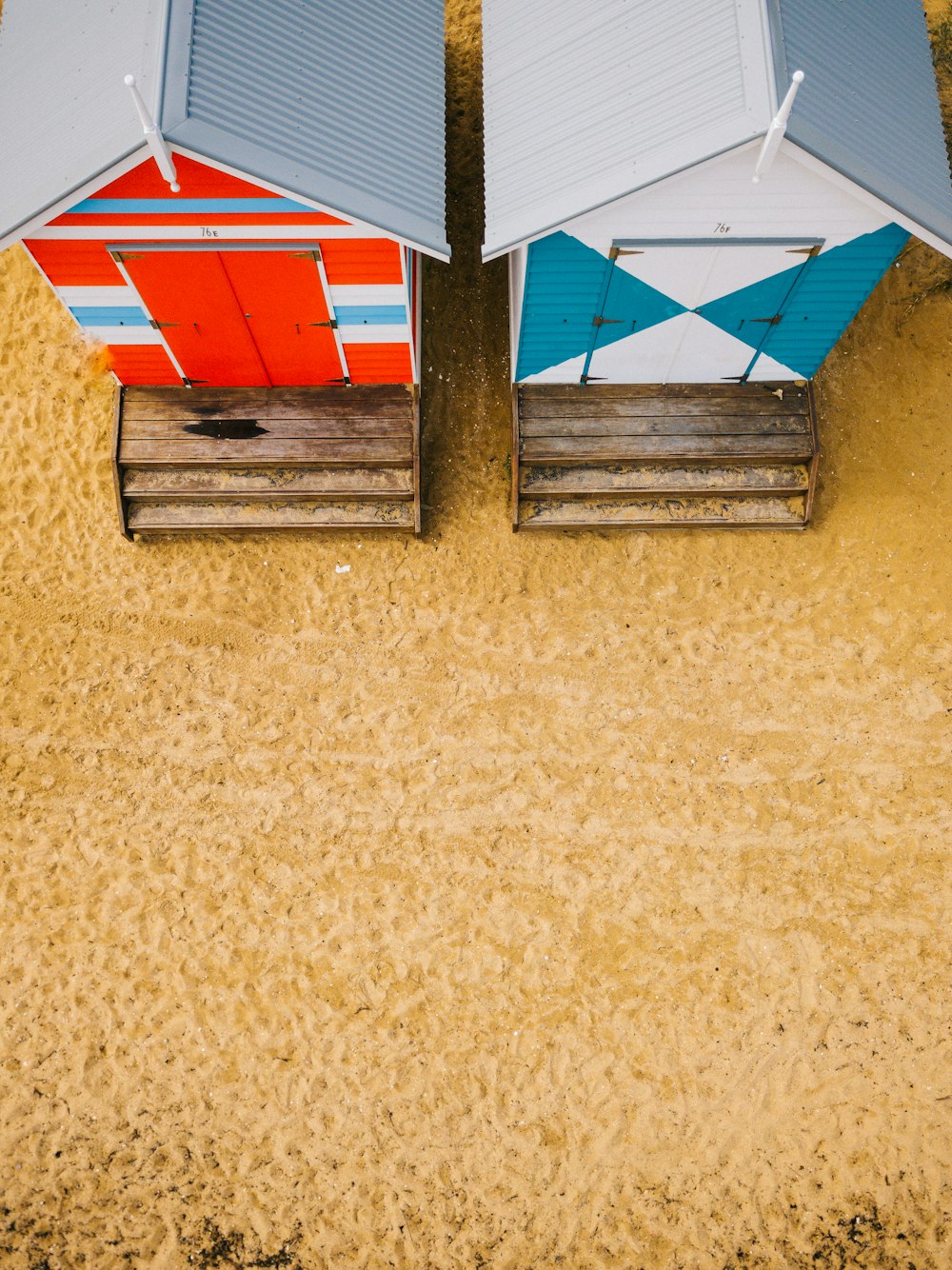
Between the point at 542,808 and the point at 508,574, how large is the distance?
7.57 feet

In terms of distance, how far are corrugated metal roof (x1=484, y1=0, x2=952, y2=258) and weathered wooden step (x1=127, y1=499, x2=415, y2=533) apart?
8.72 ft

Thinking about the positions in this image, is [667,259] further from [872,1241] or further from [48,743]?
[872,1241]

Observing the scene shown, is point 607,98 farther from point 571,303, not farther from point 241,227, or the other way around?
point 241,227

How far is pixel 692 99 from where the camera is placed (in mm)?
6238

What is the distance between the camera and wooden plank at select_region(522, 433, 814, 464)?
828 centimetres

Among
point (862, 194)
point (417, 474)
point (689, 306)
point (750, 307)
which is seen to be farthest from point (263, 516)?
point (862, 194)

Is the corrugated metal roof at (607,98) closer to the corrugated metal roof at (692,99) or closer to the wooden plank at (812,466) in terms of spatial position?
the corrugated metal roof at (692,99)

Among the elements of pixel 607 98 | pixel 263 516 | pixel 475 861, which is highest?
pixel 607 98

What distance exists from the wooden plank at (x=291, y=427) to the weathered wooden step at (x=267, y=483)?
32 centimetres

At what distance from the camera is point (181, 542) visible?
8.50m

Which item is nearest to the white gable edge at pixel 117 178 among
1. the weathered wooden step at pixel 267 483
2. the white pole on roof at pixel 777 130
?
the weathered wooden step at pixel 267 483

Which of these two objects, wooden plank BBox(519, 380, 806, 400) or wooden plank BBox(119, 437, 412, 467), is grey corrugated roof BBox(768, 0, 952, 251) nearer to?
wooden plank BBox(519, 380, 806, 400)

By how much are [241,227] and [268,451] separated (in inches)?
83.7

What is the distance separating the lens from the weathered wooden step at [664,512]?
8.42 metres
